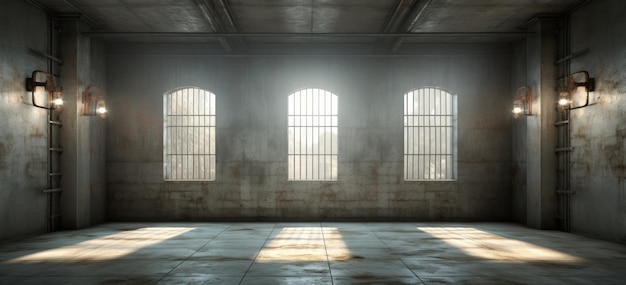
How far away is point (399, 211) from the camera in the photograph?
60.7ft

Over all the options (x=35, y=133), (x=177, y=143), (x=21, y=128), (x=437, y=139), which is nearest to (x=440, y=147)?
(x=437, y=139)

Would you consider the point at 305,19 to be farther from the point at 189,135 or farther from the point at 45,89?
the point at 45,89

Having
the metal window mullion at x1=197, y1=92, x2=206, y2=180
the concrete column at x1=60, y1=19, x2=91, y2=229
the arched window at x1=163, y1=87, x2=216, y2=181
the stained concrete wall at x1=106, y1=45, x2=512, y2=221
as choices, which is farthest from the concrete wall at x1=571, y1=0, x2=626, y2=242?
the concrete column at x1=60, y1=19, x2=91, y2=229

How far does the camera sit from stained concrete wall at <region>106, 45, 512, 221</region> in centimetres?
1847

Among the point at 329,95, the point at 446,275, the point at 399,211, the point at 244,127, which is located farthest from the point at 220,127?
the point at 446,275

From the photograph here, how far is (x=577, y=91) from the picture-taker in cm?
1477

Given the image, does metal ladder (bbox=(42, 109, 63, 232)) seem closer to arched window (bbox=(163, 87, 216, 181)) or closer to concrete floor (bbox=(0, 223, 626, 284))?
concrete floor (bbox=(0, 223, 626, 284))

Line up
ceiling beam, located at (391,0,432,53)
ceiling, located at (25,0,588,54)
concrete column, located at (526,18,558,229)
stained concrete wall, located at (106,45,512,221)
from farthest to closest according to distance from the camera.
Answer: stained concrete wall, located at (106,45,512,221), concrete column, located at (526,18,558,229), ceiling, located at (25,0,588,54), ceiling beam, located at (391,0,432,53)

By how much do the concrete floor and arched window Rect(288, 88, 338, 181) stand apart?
3.20m

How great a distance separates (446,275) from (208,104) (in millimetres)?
12142

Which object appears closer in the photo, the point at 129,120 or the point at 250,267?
the point at 250,267

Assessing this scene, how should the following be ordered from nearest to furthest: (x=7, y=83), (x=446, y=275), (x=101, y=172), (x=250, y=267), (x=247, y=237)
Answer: (x=446, y=275) < (x=250, y=267) < (x=7, y=83) < (x=247, y=237) < (x=101, y=172)

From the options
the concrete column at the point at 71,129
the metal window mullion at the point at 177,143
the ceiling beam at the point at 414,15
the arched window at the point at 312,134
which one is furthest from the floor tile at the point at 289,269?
the metal window mullion at the point at 177,143

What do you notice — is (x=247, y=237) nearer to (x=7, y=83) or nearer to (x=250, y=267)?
(x=250, y=267)
